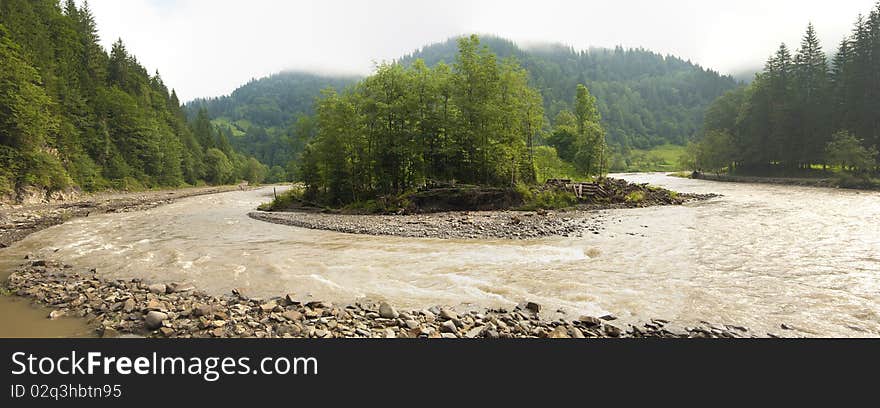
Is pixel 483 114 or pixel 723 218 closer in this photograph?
pixel 723 218

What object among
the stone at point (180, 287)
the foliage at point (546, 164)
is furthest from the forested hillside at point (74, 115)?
the foliage at point (546, 164)

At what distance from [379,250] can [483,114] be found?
725 inches

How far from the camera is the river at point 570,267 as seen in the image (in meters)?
8.59

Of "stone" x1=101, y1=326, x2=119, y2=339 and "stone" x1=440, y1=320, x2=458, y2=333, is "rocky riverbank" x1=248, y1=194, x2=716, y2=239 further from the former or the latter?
"stone" x1=101, y1=326, x2=119, y2=339

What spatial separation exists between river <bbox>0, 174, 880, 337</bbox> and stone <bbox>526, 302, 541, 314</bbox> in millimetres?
422

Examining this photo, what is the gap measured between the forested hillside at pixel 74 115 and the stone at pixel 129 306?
39392mm

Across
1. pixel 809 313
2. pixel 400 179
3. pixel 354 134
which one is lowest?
pixel 809 313

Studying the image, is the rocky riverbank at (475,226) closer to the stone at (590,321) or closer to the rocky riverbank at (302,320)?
the rocky riverbank at (302,320)

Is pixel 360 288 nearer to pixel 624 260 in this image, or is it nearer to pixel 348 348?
pixel 348 348

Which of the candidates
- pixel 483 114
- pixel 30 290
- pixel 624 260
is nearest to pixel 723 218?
pixel 624 260

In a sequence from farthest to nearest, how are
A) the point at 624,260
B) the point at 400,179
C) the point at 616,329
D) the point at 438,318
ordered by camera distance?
the point at 400,179
the point at 624,260
the point at 438,318
the point at 616,329

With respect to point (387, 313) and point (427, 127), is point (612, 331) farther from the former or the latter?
point (427, 127)

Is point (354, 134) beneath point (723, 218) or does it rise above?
above

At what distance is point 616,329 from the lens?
7047 mm
